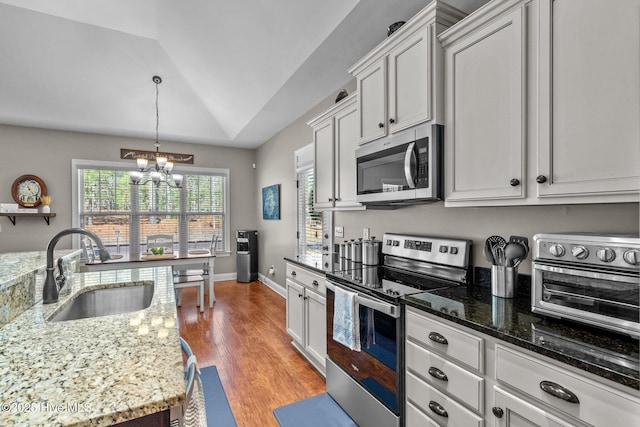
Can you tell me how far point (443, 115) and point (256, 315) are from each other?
333 cm

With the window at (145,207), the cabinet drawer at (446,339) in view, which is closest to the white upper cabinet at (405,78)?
the cabinet drawer at (446,339)

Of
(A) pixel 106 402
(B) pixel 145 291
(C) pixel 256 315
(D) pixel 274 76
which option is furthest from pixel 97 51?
(A) pixel 106 402

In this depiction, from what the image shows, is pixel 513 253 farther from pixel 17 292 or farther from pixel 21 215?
pixel 21 215

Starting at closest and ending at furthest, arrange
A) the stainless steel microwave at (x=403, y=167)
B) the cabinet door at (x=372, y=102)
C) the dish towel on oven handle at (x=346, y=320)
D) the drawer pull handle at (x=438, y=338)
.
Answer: the drawer pull handle at (x=438, y=338), the stainless steel microwave at (x=403, y=167), the dish towel on oven handle at (x=346, y=320), the cabinet door at (x=372, y=102)

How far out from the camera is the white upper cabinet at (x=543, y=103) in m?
1.08

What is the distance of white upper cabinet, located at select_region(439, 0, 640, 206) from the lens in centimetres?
108

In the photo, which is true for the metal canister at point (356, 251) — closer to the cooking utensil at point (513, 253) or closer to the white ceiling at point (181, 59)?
the cooking utensil at point (513, 253)

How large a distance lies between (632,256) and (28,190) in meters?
6.59

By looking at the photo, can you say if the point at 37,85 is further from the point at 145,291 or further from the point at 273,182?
the point at 145,291

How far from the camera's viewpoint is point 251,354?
A: 2926mm

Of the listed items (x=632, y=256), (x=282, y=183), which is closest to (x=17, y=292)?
(x=632, y=256)

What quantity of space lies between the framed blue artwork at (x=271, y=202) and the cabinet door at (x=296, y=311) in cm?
238

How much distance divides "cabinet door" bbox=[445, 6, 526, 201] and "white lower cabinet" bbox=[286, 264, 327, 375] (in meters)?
1.31

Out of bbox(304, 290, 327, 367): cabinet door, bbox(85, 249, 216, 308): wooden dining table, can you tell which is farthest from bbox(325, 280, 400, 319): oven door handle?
bbox(85, 249, 216, 308): wooden dining table
